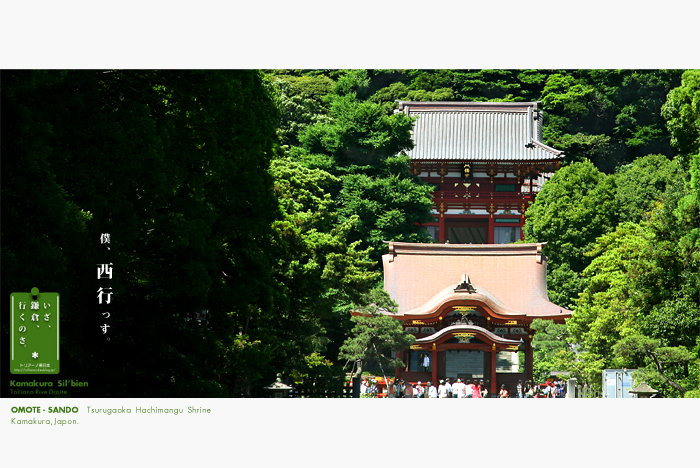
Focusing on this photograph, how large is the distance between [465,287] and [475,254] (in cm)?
165

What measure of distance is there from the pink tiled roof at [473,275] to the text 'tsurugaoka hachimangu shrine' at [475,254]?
23mm

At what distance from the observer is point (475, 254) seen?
21.3 meters

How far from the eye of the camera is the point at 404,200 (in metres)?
20.1

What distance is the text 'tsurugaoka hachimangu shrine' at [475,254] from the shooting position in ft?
65.5

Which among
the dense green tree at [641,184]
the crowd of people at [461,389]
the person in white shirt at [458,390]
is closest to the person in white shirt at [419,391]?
the crowd of people at [461,389]

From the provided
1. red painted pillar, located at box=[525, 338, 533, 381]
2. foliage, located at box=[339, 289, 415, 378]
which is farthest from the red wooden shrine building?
foliage, located at box=[339, 289, 415, 378]

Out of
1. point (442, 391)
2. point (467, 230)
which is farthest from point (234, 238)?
point (467, 230)

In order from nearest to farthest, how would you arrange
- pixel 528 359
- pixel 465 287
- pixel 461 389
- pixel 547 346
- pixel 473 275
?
pixel 547 346 → pixel 461 389 → pixel 465 287 → pixel 528 359 → pixel 473 275

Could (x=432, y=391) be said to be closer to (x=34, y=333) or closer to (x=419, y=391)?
(x=419, y=391)

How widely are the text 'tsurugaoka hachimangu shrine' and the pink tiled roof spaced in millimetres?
23

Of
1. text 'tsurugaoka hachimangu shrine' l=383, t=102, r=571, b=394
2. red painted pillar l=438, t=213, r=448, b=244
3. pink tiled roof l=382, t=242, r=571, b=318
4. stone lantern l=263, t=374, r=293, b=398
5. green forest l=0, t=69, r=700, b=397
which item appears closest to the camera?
green forest l=0, t=69, r=700, b=397

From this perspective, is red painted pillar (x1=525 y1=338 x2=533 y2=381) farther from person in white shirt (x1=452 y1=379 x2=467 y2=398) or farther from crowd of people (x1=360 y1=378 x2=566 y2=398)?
person in white shirt (x1=452 y1=379 x2=467 y2=398)

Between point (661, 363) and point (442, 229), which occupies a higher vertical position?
point (442, 229)

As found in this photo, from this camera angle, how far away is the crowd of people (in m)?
18.5
